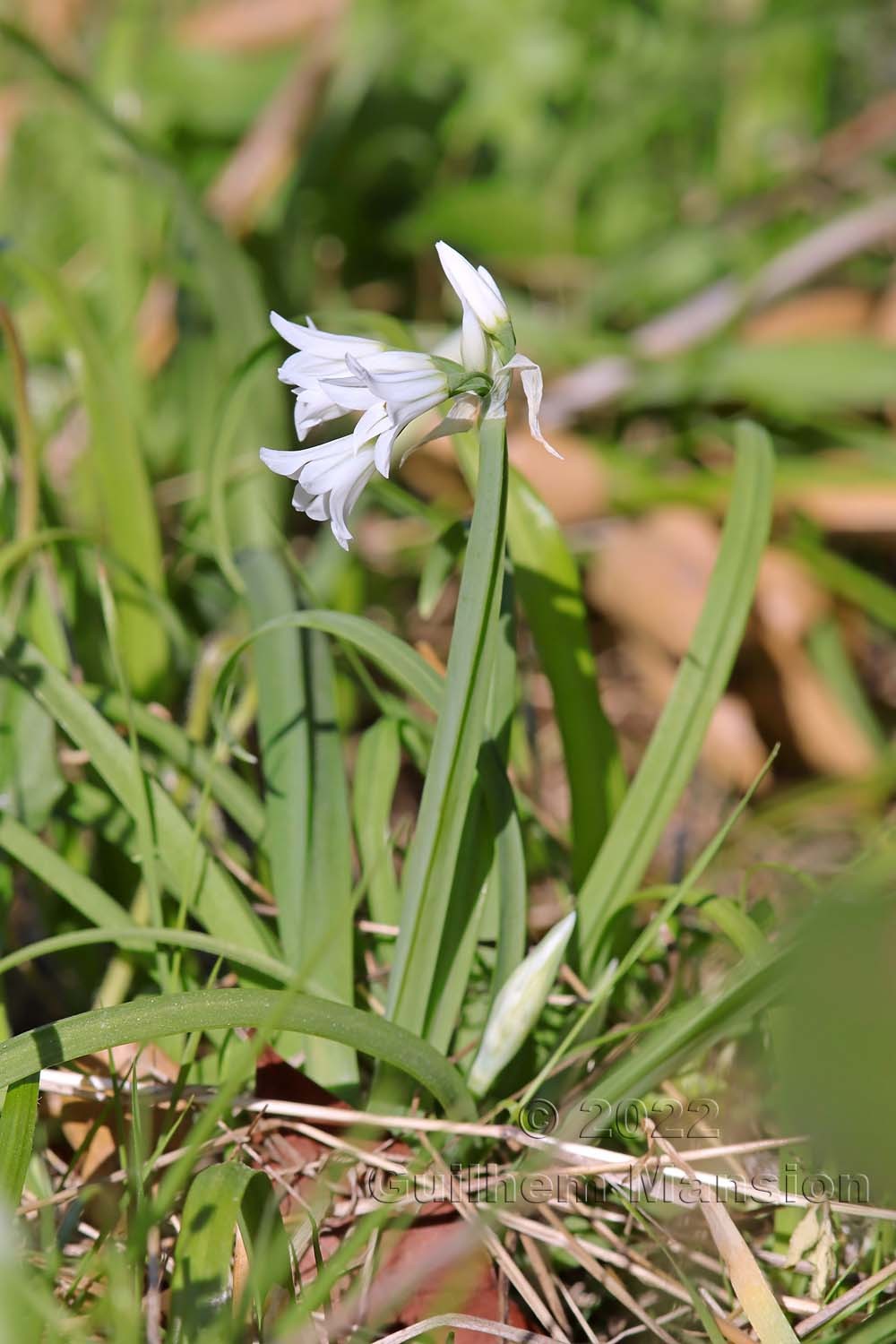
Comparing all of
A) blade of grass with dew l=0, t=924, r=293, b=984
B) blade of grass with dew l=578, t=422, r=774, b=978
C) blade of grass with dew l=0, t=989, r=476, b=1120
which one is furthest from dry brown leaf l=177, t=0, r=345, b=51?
blade of grass with dew l=0, t=989, r=476, b=1120

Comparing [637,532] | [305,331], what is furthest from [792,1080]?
[637,532]

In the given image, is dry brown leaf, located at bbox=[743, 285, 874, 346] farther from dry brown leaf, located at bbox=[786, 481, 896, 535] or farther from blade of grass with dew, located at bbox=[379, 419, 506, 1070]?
blade of grass with dew, located at bbox=[379, 419, 506, 1070]

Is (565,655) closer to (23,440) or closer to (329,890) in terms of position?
(329,890)

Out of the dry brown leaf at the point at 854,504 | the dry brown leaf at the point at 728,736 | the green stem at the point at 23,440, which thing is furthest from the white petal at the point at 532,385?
the dry brown leaf at the point at 854,504

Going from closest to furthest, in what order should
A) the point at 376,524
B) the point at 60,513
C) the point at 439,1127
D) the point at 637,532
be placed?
1. the point at 439,1127
2. the point at 60,513
3. the point at 637,532
4. the point at 376,524

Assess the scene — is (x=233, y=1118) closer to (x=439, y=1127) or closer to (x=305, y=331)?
(x=439, y=1127)

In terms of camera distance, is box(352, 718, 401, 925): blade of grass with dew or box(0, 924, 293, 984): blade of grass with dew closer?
box(0, 924, 293, 984): blade of grass with dew

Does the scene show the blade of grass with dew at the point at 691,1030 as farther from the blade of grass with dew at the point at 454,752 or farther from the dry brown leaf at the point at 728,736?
the dry brown leaf at the point at 728,736
